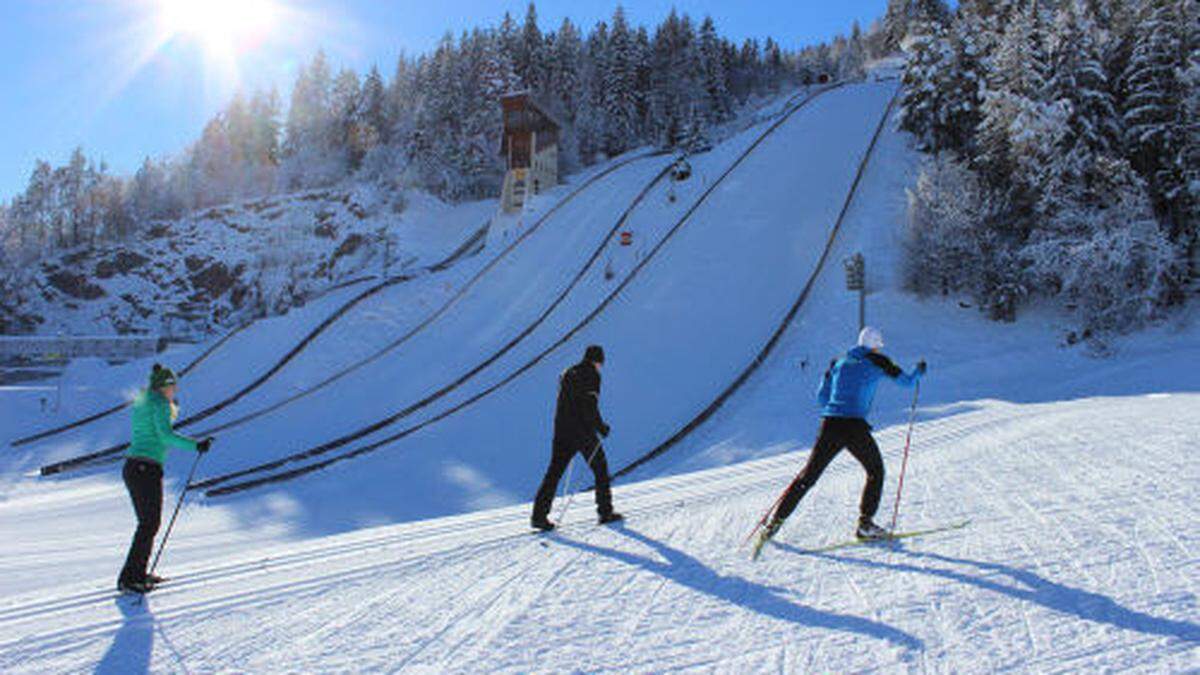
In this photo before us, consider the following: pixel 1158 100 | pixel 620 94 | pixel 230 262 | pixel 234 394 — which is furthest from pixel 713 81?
pixel 234 394

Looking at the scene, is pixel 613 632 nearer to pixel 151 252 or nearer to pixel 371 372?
pixel 371 372

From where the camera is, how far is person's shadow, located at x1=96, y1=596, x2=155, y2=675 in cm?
364

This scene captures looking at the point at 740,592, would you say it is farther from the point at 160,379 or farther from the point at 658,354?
the point at 658,354

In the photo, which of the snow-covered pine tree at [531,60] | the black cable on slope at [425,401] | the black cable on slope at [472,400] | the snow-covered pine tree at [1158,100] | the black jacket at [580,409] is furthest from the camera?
the snow-covered pine tree at [531,60]

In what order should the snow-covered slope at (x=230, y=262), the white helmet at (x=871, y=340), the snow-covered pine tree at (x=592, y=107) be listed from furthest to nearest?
the snow-covered pine tree at (x=592, y=107)
the snow-covered slope at (x=230, y=262)
the white helmet at (x=871, y=340)

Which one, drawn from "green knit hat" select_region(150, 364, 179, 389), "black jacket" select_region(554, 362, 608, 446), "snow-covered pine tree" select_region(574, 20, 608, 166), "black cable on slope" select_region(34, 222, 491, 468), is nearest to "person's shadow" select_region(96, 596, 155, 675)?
"green knit hat" select_region(150, 364, 179, 389)

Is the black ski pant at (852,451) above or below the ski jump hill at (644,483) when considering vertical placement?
above

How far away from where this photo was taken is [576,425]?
20.1ft

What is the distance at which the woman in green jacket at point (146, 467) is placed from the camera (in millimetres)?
4895

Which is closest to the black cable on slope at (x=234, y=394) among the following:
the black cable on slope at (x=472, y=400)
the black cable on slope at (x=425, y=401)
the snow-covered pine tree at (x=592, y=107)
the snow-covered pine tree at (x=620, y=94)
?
the black cable on slope at (x=425, y=401)

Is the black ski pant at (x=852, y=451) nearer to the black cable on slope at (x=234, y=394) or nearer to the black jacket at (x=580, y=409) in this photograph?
the black jacket at (x=580, y=409)

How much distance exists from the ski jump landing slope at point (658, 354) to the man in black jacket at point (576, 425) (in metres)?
5.49

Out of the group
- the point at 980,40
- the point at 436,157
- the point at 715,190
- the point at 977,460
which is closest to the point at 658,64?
the point at 436,157

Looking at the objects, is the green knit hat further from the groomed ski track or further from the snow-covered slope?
the snow-covered slope
